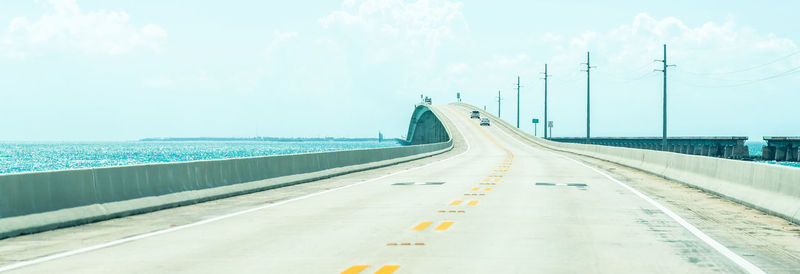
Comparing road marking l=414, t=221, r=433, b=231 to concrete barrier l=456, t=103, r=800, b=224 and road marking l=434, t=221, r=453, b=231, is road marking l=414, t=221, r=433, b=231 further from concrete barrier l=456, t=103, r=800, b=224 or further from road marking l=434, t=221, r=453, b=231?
concrete barrier l=456, t=103, r=800, b=224

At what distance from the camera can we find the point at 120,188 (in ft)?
49.1

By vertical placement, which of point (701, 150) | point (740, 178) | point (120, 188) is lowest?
point (701, 150)

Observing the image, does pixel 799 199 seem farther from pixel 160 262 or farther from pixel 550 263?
pixel 160 262

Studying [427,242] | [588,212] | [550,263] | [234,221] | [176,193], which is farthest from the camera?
[176,193]

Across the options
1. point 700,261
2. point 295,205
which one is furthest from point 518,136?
point 700,261

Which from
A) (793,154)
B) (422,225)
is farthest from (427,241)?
(793,154)

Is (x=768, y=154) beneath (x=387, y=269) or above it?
beneath

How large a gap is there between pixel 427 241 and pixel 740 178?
974 cm

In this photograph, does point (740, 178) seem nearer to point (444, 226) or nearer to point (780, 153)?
point (444, 226)

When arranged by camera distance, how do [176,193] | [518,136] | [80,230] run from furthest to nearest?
[518,136]
[176,193]
[80,230]

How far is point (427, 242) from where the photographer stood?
36.1 ft

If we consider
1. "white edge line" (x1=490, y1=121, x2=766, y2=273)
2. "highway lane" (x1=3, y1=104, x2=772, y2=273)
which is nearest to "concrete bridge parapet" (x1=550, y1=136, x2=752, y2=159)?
"white edge line" (x1=490, y1=121, x2=766, y2=273)

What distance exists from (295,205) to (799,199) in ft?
28.2

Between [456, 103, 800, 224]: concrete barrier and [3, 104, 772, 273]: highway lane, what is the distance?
1.89 m
